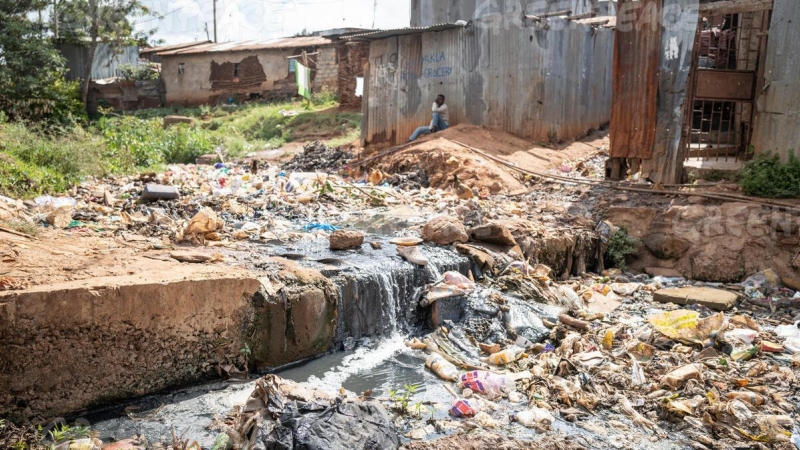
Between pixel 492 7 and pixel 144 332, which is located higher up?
pixel 492 7

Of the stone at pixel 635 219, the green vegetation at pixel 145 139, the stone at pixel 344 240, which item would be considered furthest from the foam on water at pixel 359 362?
the green vegetation at pixel 145 139

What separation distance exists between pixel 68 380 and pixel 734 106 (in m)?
9.57

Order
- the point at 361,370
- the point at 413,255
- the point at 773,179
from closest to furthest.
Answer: the point at 361,370
the point at 413,255
the point at 773,179

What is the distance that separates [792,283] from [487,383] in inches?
164

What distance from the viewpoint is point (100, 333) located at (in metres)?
4.19

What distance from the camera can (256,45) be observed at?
22.7 m

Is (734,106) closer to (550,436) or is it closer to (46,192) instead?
(550,436)

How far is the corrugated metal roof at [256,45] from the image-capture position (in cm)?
2168

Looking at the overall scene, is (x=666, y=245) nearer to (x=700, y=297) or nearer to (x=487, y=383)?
(x=700, y=297)

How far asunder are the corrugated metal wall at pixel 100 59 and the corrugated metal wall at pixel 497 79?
1221cm

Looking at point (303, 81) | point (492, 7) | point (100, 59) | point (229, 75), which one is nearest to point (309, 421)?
point (492, 7)

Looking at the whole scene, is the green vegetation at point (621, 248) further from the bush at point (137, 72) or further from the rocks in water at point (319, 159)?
the bush at point (137, 72)

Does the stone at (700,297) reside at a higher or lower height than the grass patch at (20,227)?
lower

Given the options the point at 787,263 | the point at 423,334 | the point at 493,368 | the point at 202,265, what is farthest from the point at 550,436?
the point at 787,263
